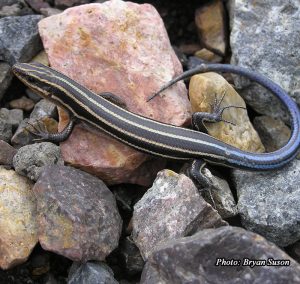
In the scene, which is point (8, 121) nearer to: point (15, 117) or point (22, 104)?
point (15, 117)

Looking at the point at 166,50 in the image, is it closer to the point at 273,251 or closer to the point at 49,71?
the point at 49,71

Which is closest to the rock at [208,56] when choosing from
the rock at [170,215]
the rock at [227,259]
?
the rock at [170,215]

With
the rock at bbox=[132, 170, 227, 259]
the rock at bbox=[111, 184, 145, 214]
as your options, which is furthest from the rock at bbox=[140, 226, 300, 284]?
the rock at bbox=[111, 184, 145, 214]

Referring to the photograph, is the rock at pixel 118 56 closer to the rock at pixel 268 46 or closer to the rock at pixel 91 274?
the rock at pixel 268 46

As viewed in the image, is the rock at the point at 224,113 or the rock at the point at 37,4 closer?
the rock at the point at 224,113

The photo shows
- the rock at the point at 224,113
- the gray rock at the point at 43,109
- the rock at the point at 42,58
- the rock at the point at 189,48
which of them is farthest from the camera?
the rock at the point at 189,48

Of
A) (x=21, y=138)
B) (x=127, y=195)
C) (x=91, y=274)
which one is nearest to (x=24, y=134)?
(x=21, y=138)

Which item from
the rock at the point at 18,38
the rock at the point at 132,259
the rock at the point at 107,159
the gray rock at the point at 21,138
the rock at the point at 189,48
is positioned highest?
the rock at the point at 18,38
